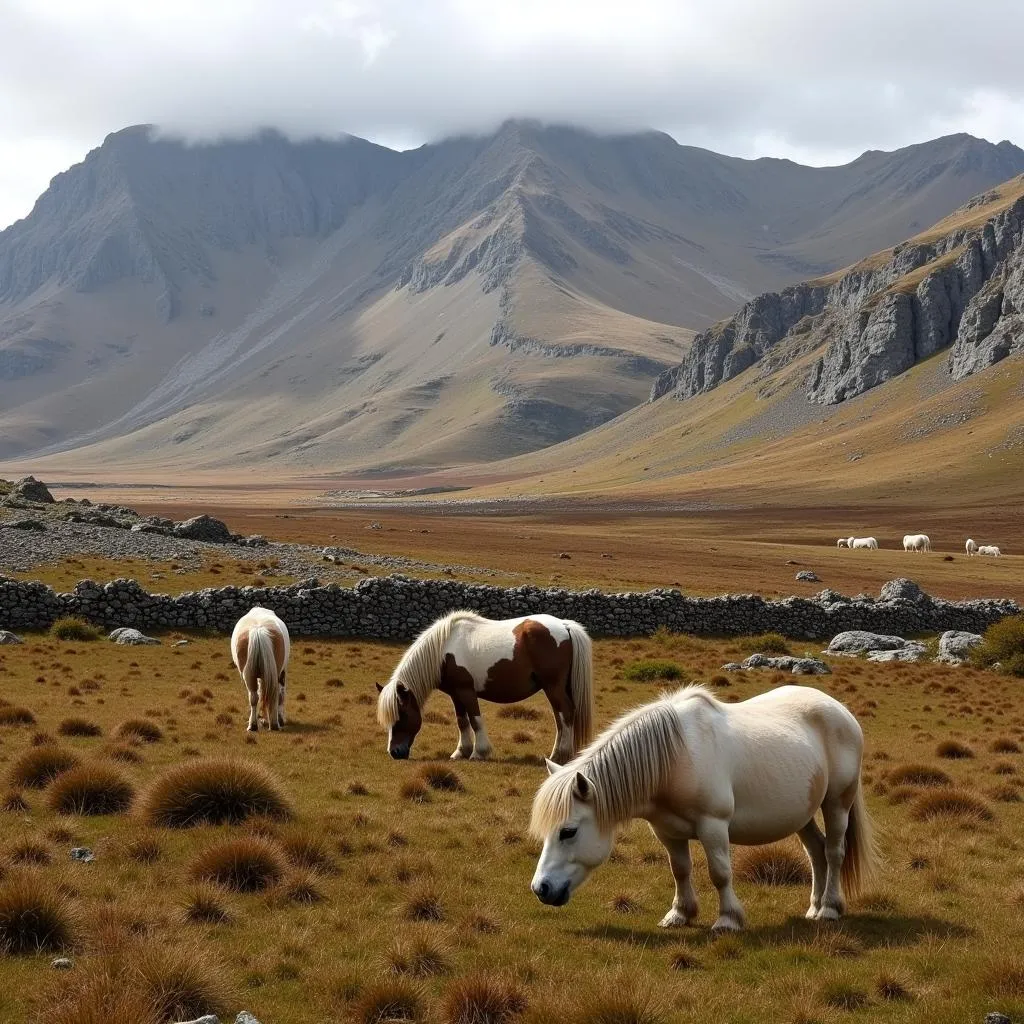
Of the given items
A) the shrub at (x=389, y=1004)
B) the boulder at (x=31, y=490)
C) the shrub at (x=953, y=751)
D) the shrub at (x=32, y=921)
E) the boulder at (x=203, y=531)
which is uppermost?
the boulder at (x=31, y=490)

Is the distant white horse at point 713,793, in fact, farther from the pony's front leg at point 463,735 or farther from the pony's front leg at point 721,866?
the pony's front leg at point 463,735

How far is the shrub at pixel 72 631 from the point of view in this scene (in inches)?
1275

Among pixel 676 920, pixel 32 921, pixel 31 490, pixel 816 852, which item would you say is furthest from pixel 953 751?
pixel 31 490

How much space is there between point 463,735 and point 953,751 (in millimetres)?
10100

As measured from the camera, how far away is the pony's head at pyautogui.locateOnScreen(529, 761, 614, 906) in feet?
31.8

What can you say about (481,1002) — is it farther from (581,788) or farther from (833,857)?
(833,857)

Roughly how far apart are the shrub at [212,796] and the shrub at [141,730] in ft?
16.7

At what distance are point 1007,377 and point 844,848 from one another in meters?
212

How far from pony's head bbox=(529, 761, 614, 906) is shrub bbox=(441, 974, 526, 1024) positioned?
4.59 feet

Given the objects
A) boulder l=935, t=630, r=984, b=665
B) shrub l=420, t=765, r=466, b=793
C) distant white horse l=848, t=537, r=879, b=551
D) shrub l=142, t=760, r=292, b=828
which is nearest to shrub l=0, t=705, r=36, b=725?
shrub l=142, t=760, r=292, b=828

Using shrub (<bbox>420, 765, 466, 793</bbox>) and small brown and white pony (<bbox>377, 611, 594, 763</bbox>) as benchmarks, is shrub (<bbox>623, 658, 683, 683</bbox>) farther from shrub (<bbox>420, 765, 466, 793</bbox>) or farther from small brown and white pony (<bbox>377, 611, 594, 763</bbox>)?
shrub (<bbox>420, 765, 466, 793</bbox>)

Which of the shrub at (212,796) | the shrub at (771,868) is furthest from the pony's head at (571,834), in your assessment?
the shrub at (212,796)

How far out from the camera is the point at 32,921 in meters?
9.32

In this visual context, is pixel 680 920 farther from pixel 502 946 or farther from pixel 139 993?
pixel 139 993
